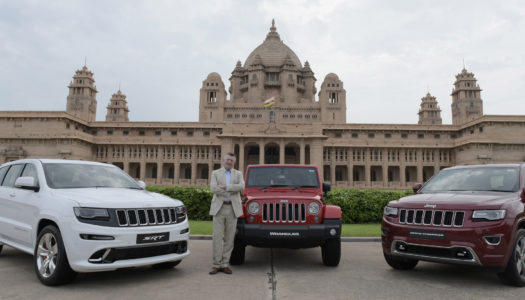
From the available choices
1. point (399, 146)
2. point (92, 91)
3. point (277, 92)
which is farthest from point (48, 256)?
point (92, 91)

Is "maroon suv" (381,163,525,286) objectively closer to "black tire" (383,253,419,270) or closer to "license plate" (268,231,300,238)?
"black tire" (383,253,419,270)

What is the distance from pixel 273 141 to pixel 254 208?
124ft

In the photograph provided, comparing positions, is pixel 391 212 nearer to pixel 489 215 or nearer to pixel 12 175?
pixel 489 215

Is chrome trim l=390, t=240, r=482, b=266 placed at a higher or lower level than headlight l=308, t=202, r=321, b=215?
lower

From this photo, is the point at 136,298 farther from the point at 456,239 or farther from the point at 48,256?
the point at 456,239

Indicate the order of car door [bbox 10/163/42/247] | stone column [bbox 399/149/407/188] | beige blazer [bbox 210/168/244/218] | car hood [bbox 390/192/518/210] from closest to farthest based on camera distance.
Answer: car hood [bbox 390/192/518/210] → car door [bbox 10/163/42/247] → beige blazer [bbox 210/168/244/218] → stone column [bbox 399/149/407/188]

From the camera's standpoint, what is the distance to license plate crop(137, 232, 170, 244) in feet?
16.5

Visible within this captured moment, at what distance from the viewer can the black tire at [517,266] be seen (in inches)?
198

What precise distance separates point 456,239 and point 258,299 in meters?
3.20

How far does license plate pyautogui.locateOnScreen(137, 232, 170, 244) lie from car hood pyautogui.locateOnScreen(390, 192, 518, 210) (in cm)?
417

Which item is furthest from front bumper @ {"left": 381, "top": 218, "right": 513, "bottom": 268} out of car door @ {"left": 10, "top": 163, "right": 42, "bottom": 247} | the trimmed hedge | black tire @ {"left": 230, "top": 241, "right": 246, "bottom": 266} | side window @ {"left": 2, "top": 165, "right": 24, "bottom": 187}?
the trimmed hedge

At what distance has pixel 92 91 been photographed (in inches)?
2926

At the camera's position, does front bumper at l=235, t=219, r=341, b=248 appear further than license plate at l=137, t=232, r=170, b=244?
Yes

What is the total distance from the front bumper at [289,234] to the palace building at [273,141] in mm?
36745
